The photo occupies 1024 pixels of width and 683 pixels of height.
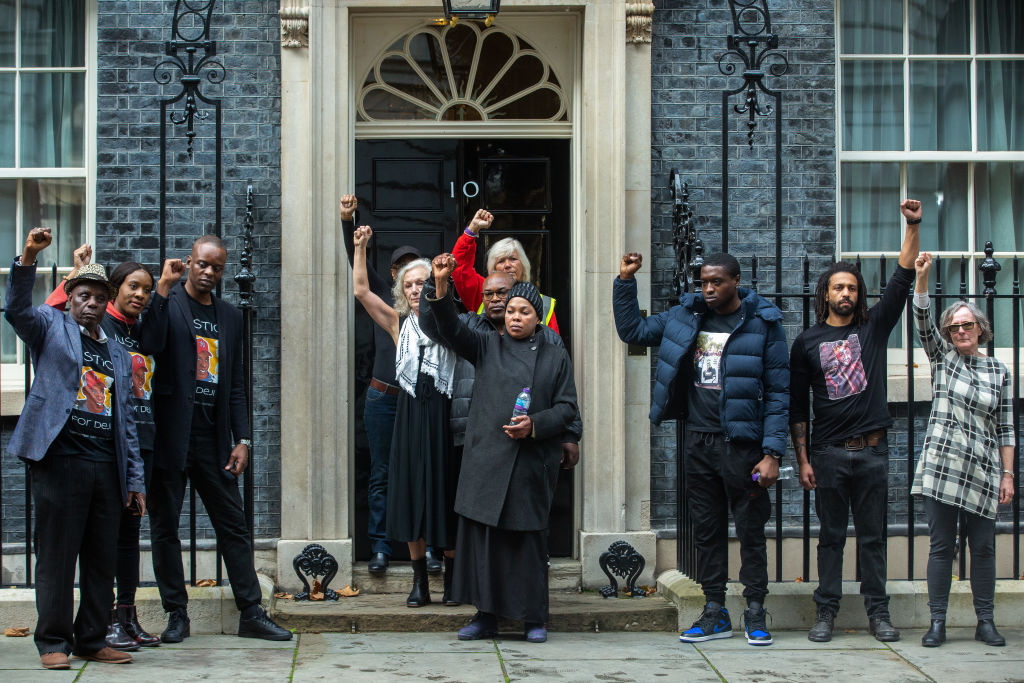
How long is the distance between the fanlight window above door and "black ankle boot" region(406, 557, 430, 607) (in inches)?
109

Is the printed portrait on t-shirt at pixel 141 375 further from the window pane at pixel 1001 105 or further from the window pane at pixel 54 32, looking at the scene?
the window pane at pixel 1001 105

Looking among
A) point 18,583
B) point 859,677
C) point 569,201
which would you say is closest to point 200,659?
point 18,583

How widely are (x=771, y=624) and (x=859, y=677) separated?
986 mm

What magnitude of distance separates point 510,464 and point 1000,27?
4.53 metres

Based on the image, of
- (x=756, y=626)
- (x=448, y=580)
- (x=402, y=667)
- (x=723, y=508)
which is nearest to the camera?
(x=402, y=667)

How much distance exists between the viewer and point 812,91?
312 inches

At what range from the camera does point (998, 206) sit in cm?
842

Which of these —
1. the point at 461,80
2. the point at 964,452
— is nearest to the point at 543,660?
the point at 964,452

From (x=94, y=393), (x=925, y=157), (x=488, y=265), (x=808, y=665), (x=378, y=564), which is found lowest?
(x=808, y=665)

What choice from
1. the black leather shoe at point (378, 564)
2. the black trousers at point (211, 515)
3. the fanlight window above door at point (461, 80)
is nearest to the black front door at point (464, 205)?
the fanlight window above door at point (461, 80)

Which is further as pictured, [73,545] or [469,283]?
[469,283]

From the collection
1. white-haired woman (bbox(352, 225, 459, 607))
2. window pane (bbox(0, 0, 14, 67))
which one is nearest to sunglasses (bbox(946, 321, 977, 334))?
white-haired woman (bbox(352, 225, 459, 607))

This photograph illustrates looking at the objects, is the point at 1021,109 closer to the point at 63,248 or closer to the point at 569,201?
the point at 569,201

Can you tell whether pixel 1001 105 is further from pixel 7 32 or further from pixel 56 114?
pixel 7 32
